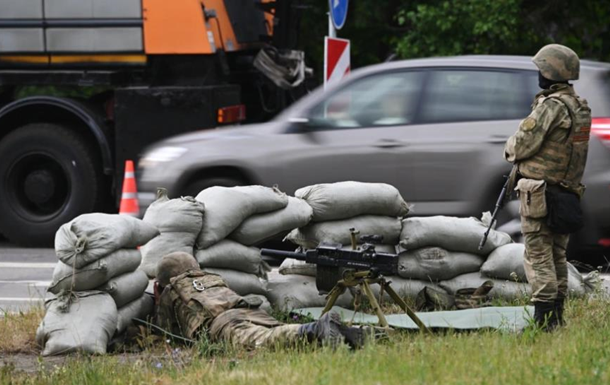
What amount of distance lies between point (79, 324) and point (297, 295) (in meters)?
1.68

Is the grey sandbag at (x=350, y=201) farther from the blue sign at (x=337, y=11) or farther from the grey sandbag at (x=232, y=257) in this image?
the blue sign at (x=337, y=11)

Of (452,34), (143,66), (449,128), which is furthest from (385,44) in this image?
(449,128)

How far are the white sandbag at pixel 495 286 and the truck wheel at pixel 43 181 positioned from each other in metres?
4.71

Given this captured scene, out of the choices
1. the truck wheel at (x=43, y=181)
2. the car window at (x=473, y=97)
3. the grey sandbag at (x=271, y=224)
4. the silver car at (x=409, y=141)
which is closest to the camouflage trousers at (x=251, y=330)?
the grey sandbag at (x=271, y=224)

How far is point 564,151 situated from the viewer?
7.27 m

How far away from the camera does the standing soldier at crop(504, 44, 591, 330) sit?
7227 millimetres

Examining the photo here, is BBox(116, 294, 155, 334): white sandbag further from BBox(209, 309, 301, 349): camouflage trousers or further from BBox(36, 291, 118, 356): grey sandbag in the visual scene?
BBox(209, 309, 301, 349): camouflage trousers

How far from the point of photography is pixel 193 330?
752cm

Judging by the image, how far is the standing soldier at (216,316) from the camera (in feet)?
22.1

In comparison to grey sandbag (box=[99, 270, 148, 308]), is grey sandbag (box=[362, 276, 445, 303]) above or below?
below

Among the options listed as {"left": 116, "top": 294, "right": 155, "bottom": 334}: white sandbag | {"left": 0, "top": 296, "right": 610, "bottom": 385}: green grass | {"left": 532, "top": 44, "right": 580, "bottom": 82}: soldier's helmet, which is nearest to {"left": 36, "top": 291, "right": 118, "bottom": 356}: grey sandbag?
{"left": 116, "top": 294, "right": 155, "bottom": 334}: white sandbag

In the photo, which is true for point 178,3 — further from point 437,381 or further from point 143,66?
point 437,381

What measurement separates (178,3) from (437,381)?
23.5 feet

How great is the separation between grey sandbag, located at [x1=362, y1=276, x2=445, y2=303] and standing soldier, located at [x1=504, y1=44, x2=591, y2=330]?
153 cm
